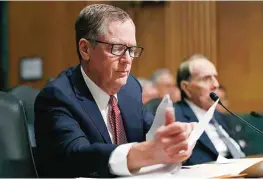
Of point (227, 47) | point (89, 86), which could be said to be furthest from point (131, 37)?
point (227, 47)

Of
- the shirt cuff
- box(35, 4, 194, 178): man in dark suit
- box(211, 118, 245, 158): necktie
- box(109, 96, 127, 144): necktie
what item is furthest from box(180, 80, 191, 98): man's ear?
the shirt cuff

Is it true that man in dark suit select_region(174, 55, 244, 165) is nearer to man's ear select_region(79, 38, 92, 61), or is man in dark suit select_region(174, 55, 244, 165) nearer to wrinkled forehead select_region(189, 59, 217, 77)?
wrinkled forehead select_region(189, 59, 217, 77)

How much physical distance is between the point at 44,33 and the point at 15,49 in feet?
1.69

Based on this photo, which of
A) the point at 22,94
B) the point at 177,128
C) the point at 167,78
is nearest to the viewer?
the point at 177,128

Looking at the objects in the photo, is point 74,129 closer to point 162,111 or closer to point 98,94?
point 98,94

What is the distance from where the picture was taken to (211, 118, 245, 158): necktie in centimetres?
301

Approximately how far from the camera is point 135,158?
1333 millimetres

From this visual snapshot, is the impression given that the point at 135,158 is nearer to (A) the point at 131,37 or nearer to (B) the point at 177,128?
(B) the point at 177,128

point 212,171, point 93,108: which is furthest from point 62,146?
point 212,171

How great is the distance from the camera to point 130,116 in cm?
184

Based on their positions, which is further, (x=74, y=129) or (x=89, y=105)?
(x=89, y=105)

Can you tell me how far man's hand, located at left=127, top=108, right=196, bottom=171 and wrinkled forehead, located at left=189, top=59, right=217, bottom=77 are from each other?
6.60ft

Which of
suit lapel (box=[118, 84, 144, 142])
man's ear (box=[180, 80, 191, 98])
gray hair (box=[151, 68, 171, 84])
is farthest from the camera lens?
gray hair (box=[151, 68, 171, 84])

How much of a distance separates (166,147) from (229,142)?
1.95 metres
